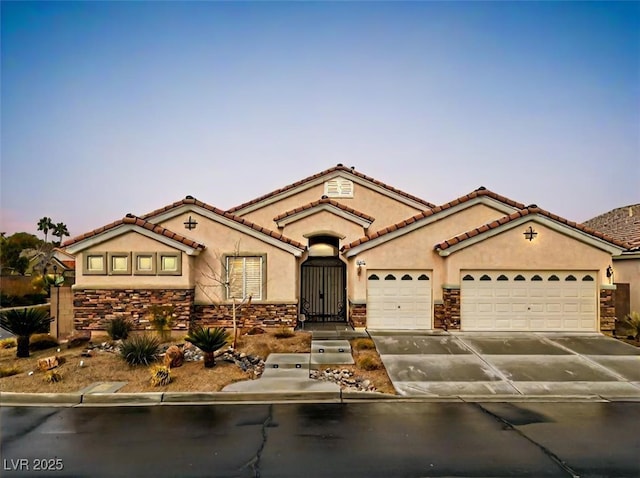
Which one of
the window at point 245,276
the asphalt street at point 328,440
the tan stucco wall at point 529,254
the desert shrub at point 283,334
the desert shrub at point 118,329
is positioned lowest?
the asphalt street at point 328,440

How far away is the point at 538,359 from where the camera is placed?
11242 mm

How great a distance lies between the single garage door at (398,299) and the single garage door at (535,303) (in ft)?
4.56

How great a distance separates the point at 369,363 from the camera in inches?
416

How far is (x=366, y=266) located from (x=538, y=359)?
20.8ft

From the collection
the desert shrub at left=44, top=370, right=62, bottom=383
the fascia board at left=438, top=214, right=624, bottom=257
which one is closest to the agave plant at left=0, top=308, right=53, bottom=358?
the desert shrub at left=44, top=370, right=62, bottom=383

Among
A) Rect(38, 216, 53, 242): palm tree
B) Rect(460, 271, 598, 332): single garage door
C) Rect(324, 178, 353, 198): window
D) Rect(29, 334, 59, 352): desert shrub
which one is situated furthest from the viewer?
Rect(38, 216, 53, 242): palm tree

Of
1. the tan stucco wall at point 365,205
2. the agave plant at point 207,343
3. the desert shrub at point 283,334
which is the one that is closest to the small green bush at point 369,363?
the desert shrub at point 283,334

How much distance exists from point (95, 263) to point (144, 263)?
1.70 metres

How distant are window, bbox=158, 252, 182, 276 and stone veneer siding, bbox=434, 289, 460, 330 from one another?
31.9 ft

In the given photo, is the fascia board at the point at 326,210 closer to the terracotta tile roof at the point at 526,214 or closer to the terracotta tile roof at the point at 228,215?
the terracotta tile roof at the point at 228,215

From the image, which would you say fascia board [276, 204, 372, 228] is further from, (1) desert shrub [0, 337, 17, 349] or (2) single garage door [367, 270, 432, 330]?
(1) desert shrub [0, 337, 17, 349]

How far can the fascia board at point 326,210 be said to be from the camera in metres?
18.1

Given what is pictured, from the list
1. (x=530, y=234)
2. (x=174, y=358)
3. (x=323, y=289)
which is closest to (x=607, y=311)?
(x=530, y=234)

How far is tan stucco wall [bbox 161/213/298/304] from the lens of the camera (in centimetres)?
1517
